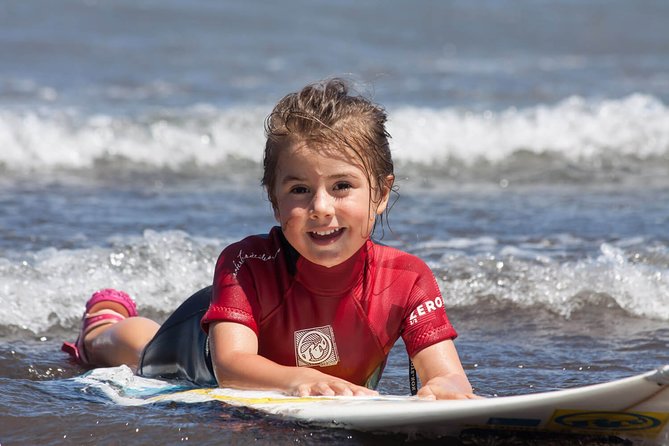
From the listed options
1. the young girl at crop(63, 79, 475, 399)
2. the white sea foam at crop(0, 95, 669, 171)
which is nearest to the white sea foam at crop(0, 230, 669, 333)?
the young girl at crop(63, 79, 475, 399)

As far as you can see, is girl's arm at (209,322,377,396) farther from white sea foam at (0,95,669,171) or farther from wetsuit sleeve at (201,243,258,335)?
white sea foam at (0,95,669,171)

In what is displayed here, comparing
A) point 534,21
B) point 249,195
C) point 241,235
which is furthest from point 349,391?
point 534,21

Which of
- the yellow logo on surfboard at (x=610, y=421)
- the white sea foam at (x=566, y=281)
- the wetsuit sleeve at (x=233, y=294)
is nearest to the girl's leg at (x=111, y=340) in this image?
the wetsuit sleeve at (x=233, y=294)

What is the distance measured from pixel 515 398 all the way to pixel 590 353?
5.49 feet

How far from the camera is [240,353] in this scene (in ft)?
9.95

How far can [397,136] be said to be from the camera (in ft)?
32.5

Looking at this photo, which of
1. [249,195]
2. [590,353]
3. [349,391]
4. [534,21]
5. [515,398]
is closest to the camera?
[515,398]

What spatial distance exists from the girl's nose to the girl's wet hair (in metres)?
0.13

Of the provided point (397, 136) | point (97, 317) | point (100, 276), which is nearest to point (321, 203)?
point (97, 317)

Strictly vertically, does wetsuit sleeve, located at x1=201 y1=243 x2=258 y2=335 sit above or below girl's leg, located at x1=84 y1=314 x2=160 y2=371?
above

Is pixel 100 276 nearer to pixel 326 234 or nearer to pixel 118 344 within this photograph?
pixel 118 344

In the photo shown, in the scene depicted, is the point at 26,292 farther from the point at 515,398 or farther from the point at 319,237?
the point at 515,398

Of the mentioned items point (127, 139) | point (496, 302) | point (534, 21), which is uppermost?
point (534, 21)

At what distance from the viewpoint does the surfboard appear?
2502 mm
